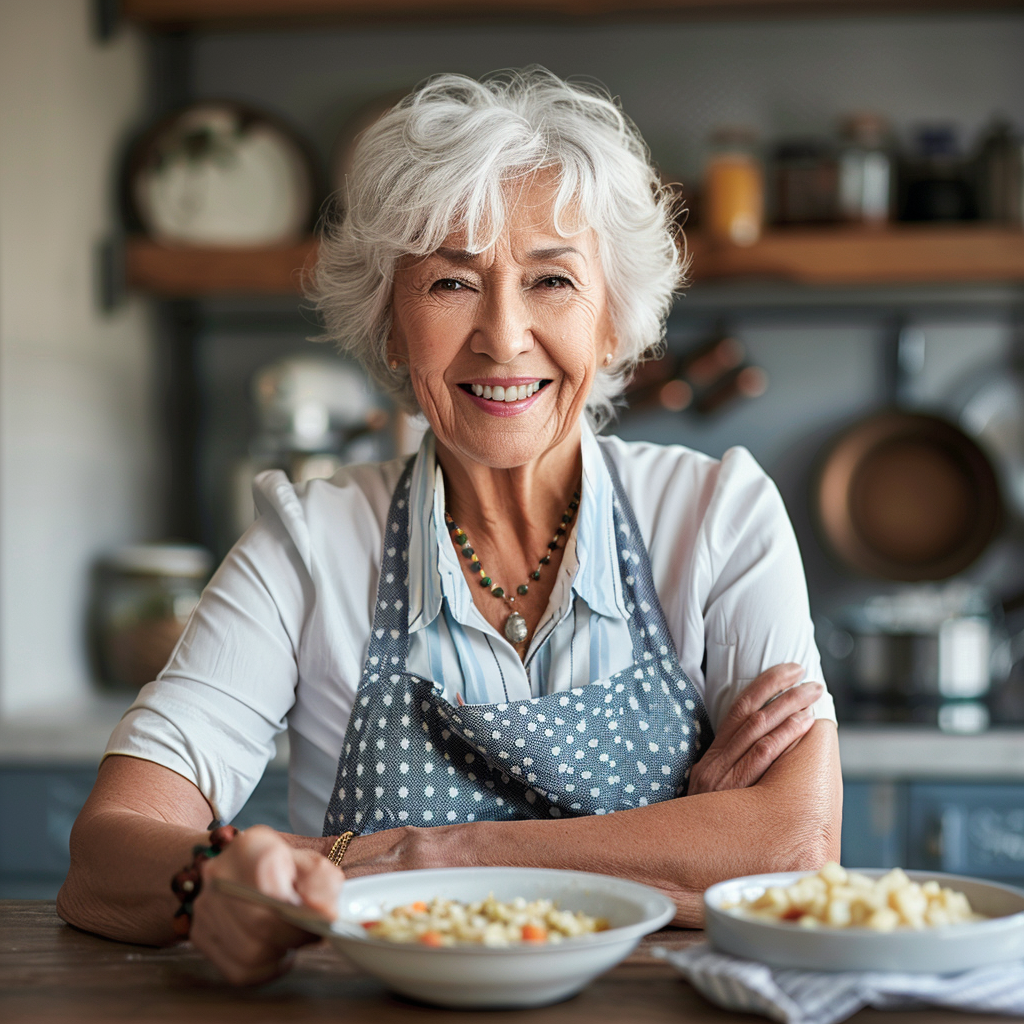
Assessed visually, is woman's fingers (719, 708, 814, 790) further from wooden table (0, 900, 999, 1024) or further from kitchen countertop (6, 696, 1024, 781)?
kitchen countertop (6, 696, 1024, 781)

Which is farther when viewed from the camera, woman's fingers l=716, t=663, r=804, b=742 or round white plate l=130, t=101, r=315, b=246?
round white plate l=130, t=101, r=315, b=246

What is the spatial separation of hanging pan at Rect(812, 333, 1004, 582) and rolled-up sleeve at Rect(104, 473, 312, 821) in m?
1.74

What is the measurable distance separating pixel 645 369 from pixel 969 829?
123 centimetres

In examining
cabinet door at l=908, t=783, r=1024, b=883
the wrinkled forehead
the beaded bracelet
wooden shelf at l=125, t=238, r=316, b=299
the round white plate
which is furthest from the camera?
the round white plate

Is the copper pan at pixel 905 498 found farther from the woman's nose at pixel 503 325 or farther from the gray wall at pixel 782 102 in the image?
the woman's nose at pixel 503 325

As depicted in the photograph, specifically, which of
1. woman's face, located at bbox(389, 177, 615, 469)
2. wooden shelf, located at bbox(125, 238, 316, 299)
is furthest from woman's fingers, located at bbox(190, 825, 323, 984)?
wooden shelf, located at bbox(125, 238, 316, 299)

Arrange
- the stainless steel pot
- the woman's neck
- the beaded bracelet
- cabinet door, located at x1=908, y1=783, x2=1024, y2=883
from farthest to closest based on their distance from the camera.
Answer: the stainless steel pot < cabinet door, located at x1=908, y1=783, x2=1024, y2=883 < the woman's neck < the beaded bracelet

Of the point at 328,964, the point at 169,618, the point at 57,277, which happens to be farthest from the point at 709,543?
the point at 57,277

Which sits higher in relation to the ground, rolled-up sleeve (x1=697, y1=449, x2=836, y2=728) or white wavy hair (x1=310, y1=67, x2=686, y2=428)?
white wavy hair (x1=310, y1=67, x2=686, y2=428)

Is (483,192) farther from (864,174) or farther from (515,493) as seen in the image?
(864,174)

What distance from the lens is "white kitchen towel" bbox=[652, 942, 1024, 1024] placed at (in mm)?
708

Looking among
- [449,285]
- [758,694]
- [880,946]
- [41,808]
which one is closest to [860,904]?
[880,946]

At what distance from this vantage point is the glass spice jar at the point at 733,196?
255 centimetres

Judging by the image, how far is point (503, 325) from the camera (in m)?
1.26
